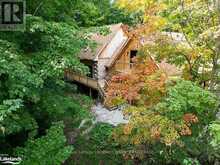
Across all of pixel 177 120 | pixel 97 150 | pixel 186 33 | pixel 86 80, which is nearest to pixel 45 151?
pixel 177 120

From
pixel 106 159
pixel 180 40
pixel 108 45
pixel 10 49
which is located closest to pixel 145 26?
pixel 180 40

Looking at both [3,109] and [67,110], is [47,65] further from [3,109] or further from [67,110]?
[67,110]

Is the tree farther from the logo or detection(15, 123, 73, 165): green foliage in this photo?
detection(15, 123, 73, 165): green foliage

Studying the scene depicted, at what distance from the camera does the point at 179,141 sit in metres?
9.49

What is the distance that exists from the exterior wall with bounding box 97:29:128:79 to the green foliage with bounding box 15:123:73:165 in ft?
44.8

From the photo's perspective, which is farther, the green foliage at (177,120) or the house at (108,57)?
the house at (108,57)

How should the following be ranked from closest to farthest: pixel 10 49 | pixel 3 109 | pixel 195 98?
1. pixel 3 109
2. pixel 10 49
3. pixel 195 98

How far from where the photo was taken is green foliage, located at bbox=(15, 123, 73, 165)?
813 centimetres

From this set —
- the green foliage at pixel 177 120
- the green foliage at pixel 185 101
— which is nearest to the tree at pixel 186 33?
the green foliage at pixel 177 120

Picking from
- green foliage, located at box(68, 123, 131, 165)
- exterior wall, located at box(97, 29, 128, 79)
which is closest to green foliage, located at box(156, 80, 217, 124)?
green foliage, located at box(68, 123, 131, 165)

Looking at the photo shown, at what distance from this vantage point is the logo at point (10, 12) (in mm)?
8797

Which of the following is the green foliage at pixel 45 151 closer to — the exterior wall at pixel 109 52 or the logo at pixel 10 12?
the logo at pixel 10 12

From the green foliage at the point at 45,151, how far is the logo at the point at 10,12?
2.84m

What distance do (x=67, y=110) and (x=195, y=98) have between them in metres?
3.77
